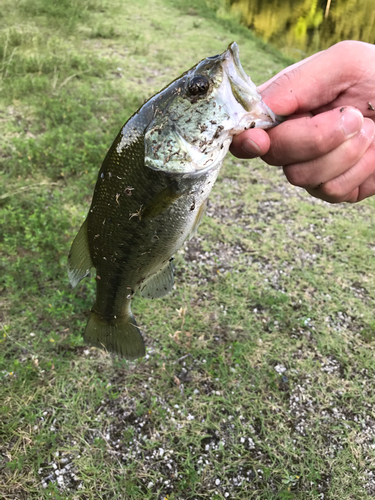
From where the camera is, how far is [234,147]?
1.67 metres

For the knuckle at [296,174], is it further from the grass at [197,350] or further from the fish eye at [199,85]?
the grass at [197,350]

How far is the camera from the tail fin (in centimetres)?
207

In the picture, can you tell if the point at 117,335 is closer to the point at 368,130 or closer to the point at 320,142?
the point at 320,142

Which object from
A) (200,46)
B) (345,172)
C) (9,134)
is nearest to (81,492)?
(345,172)

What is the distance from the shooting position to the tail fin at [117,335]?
81.7 inches

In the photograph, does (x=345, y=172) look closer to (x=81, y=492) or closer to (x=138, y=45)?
(x=81, y=492)

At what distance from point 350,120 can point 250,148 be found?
0.44 m

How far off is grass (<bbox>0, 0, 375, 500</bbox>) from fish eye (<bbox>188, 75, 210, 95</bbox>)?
2.15 meters

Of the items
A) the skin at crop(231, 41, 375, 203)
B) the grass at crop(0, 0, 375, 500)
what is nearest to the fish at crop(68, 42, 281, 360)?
the skin at crop(231, 41, 375, 203)

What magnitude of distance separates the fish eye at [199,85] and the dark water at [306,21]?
1027cm

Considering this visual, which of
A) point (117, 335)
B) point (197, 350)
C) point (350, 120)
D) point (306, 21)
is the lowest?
point (197, 350)

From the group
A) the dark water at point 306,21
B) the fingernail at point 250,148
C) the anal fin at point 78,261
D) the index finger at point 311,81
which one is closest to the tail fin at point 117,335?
the anal fin at point 78,261

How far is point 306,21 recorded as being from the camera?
13.4 meters

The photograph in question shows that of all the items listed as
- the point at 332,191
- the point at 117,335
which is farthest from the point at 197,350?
the point at 332,191
